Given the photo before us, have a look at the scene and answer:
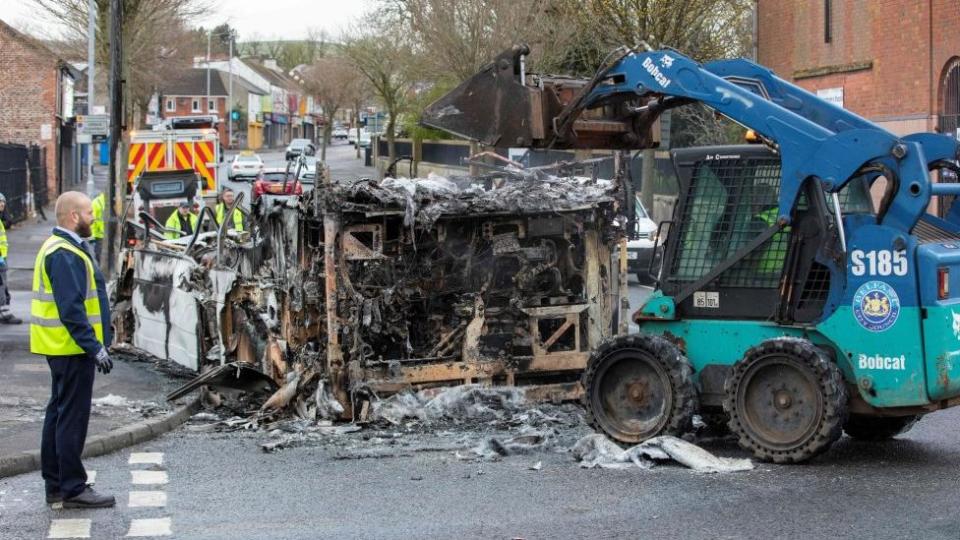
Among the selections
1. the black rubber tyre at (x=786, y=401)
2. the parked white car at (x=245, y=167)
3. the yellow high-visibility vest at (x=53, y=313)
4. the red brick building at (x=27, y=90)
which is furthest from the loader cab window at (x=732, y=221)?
the parked white car at (x=245, y=167)

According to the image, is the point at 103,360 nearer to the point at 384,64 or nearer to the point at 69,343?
the point at 69,343

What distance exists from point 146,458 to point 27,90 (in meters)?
44.7

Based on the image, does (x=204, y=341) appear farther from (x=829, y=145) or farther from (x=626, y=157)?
(x=829, y=145)

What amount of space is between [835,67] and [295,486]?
76.9ft

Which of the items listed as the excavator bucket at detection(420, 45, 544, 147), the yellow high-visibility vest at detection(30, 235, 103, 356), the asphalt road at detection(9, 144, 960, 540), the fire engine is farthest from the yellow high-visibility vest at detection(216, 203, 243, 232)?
the fire engine

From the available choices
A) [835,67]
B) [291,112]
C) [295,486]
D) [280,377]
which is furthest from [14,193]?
[291,112]

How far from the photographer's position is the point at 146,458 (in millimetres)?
9180

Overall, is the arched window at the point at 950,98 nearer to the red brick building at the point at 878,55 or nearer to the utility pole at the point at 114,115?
the red brick building at the point at 878,55

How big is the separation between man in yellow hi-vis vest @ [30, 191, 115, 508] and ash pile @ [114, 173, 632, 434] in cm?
265

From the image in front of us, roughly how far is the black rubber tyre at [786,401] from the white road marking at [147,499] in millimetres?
3680

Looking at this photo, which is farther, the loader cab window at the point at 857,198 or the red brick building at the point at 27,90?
the red brick building at the point at 27,90

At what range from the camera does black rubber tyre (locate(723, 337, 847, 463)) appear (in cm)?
841

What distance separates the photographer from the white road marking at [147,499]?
24.9 ft

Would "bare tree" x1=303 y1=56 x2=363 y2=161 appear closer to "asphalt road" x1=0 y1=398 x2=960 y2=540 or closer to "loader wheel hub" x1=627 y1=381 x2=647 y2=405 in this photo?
"loader wheel hub" x1=627 y1=381 x2=647 y2=405
